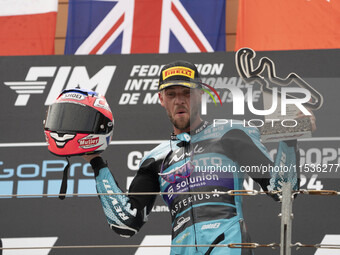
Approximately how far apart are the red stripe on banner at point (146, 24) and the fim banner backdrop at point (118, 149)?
2.56 ft

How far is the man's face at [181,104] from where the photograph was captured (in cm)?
366

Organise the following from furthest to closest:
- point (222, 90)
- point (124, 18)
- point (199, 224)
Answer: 1. point (124, 18)
2. point (222, 90)
3. point (199, 224)

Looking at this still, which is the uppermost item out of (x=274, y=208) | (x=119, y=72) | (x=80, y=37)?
(x=80, y=37)

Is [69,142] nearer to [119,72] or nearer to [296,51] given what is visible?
[119,72]

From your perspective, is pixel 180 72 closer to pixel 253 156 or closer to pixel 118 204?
pixel 253 156

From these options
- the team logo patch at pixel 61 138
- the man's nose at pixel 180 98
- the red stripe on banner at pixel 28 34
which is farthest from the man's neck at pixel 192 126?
the red stripe on banner at pixel 28 34

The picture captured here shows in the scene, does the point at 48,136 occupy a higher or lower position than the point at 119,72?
lower

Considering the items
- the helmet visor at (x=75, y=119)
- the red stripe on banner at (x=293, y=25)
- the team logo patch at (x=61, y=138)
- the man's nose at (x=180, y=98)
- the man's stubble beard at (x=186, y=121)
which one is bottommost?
the team logo patch at (x=61, y=138)

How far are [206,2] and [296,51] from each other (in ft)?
4.13

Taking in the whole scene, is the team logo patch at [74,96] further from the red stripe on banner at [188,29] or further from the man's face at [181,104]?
the red stripe on banner at [188,29]

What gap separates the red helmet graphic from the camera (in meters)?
3.48

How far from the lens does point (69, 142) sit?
11.4 ft

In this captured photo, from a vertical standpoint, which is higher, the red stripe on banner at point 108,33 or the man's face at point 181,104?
the red stripe on banner at point 108,33

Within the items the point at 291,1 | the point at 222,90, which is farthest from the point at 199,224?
the point at 291,1
